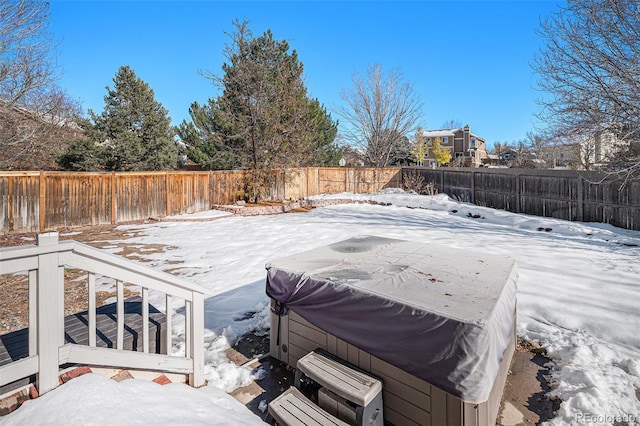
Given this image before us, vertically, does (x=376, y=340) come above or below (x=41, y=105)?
below

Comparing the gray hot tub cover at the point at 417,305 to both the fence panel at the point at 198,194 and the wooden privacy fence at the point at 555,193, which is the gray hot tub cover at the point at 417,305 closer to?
the wooden privacy fence at the point at 555,193

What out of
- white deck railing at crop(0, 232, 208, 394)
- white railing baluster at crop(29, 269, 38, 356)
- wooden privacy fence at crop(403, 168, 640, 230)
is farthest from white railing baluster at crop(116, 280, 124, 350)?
wooden privacy fence at crop(403, 168, 640, 230)

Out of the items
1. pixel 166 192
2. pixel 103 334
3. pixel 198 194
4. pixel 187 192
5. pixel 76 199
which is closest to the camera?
pixel 103 334

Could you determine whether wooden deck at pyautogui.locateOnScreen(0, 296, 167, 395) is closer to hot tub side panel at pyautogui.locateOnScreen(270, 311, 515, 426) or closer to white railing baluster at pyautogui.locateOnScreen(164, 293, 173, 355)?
white railing baluster at pyautogui.locateOnScreen(164, 293, 173, 355)

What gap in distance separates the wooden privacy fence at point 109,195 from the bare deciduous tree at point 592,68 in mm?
9991

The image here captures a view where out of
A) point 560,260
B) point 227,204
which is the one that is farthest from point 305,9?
point 560,260

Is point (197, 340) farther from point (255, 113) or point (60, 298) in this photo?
point (255, 113)

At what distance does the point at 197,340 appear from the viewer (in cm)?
259

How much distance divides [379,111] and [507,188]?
1283 centimetres

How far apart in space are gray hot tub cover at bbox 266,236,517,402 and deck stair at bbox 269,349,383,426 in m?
0.21

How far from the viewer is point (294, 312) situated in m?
2.93

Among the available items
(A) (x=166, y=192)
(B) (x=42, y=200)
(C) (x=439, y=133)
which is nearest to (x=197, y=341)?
(B) (x=42, y=200)

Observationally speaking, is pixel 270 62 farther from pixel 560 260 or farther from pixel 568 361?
pixel 568 361

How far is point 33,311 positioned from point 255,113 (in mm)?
12253
